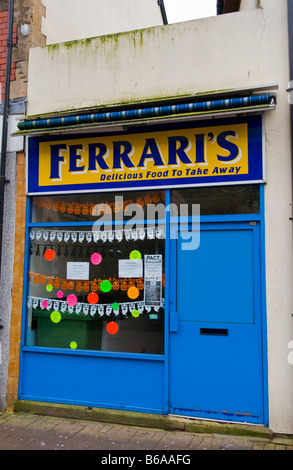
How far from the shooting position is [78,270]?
5.46 meters

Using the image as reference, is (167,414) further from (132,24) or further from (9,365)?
(132,24)

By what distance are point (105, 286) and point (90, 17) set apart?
567 cm

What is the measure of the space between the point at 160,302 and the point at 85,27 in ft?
18.7

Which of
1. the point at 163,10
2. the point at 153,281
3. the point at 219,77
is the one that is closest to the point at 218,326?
the point at 153,281

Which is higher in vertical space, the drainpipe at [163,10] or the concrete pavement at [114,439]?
the drainpipe at [163,10]

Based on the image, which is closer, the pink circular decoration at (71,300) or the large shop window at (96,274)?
the large shop window at (96,274)

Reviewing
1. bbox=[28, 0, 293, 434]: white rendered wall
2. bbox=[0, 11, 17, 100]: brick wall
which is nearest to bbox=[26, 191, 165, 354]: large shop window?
bbox=[28, 0, 293, 434]: white rendered wall

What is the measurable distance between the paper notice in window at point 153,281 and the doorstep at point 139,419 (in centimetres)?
133

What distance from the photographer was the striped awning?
446 cm

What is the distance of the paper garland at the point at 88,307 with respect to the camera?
511 centimetres

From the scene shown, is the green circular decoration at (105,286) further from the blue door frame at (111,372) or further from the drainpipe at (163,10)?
the drainpipe at (163,10)

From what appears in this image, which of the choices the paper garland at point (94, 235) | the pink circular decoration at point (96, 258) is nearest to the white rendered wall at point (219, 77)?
the paper garland at point (94, 235)

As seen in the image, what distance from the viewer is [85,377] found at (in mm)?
5141
